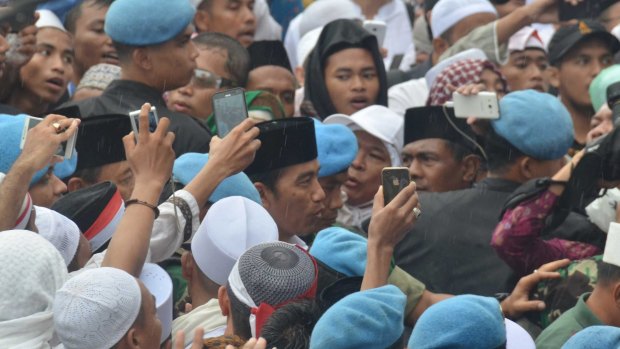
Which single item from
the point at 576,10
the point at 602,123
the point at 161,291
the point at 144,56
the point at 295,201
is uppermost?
the point at 161,291

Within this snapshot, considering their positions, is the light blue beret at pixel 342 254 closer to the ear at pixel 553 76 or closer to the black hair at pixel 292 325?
the black hair at pixel 292 325

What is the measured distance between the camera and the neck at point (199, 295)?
223 inches

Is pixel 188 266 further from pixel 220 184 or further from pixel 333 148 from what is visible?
pixel 333 148

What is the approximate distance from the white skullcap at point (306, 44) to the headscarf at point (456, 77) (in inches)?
47.7

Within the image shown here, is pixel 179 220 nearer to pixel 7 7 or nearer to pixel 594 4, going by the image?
pixel 7 7

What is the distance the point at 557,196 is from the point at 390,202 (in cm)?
133

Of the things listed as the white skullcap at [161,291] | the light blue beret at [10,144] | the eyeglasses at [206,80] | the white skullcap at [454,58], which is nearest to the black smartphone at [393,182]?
the white skullcap at [161,291]

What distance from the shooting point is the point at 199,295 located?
570cm

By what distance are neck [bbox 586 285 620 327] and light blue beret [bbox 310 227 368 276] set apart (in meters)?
0.91

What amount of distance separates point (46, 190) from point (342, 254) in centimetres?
130

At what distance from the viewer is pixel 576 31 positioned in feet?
31.4

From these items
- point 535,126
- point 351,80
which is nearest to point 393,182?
point 535,126

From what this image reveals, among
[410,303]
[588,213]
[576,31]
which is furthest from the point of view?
[576,31]

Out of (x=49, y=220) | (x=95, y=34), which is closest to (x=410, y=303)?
(x=49, y=220)
